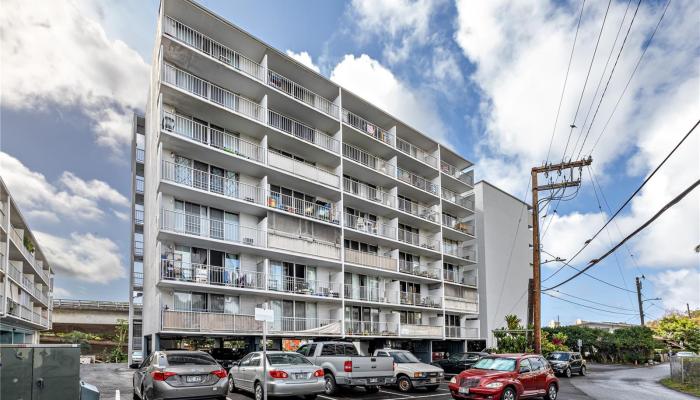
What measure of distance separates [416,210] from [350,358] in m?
24.0

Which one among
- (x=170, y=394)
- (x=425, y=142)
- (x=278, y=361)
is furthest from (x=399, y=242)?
(x=170, y=394)

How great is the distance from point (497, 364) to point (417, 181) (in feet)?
78.5

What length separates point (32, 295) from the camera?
50.0 metres

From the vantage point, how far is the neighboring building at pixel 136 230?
1491 inches

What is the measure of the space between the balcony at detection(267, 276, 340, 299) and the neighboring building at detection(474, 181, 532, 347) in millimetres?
18825

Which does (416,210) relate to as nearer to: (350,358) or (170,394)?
(350,358)

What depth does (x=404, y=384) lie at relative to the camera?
20312 millimetres

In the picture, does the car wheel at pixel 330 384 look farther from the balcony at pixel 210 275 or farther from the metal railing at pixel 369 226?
the metal railing at pixel 369 226

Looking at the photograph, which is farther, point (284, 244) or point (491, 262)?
point (491, 262)

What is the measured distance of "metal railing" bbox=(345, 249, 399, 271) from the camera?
32.6 m

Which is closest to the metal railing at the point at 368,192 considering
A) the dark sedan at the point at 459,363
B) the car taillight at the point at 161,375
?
the dark sedan at the point at 459,363

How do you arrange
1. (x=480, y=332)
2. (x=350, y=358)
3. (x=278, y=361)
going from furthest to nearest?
(x=480, y=332), (x=350, y=358), (x=278, y=361)

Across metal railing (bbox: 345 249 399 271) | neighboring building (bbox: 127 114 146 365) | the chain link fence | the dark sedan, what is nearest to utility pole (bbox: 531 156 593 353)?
the dark sedan

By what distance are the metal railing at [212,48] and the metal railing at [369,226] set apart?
10369 millimetres
